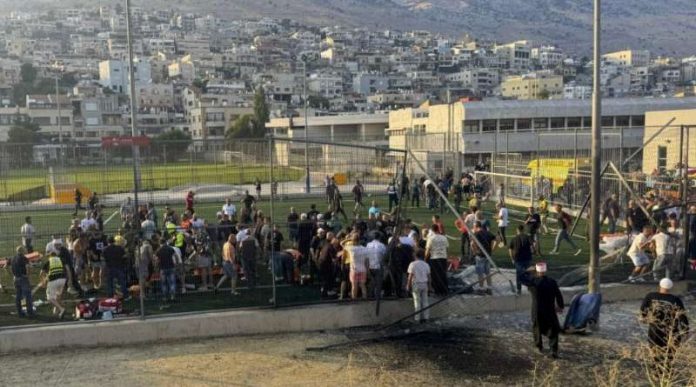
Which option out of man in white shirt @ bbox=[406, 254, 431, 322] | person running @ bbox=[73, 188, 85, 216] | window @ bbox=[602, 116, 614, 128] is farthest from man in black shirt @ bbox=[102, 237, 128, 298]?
window @ bbox=[602, 116, 614, 128]

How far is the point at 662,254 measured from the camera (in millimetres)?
13875

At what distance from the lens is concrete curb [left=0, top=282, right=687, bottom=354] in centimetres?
1128

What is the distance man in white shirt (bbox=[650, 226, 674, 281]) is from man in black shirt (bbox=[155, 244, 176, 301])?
10.6 meters

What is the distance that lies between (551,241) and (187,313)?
1237cm

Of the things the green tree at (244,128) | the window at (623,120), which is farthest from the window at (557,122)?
the green tree at (244,128)

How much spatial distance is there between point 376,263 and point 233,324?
9.97 feet

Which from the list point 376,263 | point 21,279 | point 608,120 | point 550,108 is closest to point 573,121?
point 550,108

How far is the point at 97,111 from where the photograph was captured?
108438 mm

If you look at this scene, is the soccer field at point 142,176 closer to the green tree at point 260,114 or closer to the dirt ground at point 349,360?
the dirt ground at point 349,360

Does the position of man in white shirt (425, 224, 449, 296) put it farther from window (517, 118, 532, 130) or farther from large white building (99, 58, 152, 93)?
large white building (99, 58, 152, 93)

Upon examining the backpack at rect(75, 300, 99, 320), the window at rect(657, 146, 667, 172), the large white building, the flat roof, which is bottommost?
the backpack at rect(75, 300, 99, 320)

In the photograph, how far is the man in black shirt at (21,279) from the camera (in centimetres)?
1213

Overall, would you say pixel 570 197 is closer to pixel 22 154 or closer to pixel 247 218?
pixel 247 218

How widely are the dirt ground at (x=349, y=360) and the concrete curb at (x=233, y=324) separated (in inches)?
9.3
